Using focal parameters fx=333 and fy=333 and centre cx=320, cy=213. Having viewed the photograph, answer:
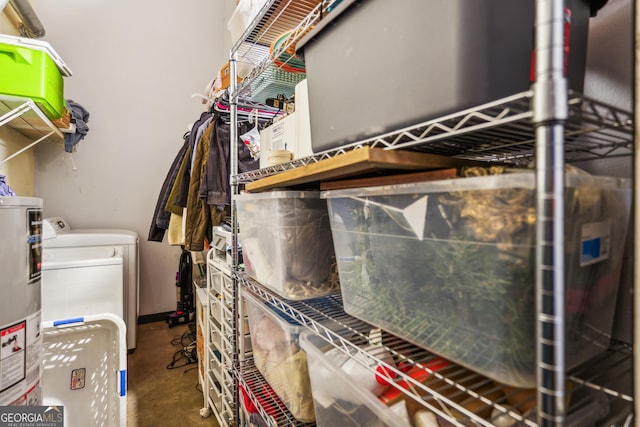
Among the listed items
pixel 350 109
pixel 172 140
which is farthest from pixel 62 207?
pixel 350 109

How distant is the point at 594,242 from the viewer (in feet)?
1.61

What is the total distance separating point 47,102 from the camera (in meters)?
1.55

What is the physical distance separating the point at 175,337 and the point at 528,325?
9.63 feet

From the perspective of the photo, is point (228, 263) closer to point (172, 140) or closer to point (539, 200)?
point (539, 200)

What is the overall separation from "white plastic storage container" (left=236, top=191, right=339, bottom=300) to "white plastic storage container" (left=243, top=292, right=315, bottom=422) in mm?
103

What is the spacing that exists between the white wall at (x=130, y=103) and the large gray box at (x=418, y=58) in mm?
2820

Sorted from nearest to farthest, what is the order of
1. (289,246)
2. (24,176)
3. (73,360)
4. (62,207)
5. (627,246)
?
1. (627,246)
2. (289,246)
3. (73,360)
4. (24,176)
5. (62,207)

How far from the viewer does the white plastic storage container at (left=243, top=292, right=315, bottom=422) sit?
99 centimetres

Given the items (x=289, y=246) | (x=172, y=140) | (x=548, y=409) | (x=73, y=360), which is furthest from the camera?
Answer: (x=172, y=140)

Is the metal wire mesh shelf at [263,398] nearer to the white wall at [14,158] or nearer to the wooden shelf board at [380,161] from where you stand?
the wooden shelf board at [380,161]

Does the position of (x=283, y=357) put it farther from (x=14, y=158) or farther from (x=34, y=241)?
(x=14, y=158)

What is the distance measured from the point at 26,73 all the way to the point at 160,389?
6.09 feet

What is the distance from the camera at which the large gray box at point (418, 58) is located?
0.46m

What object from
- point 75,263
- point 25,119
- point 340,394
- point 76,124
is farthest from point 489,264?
point 76,124
